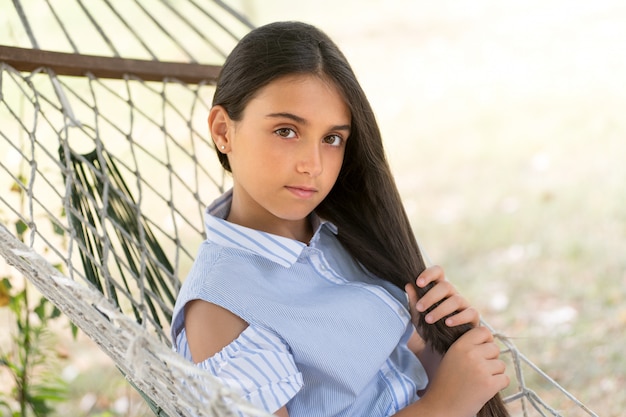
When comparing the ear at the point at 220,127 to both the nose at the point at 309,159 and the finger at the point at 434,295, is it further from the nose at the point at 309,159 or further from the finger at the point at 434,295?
the finger at the point at 434,295

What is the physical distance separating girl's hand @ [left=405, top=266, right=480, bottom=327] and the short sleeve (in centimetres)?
27

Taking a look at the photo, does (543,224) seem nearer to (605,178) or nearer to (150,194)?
(605,178)

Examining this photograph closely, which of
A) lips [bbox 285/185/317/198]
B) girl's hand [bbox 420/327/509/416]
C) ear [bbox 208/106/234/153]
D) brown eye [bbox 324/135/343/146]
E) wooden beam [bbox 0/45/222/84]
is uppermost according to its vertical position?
wooden beam [bbox 0/45/222/84]

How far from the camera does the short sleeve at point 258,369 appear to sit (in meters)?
1.14

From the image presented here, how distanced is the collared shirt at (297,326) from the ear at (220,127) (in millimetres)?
108

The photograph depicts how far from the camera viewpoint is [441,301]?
1.42 metres

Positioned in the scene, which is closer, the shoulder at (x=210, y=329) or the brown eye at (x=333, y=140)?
the shoulder at (x=210, y=329)

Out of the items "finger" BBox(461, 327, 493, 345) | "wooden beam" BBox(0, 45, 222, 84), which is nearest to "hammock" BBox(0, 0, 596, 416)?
"wooden beam" BBox(0, 45, 222, 84)

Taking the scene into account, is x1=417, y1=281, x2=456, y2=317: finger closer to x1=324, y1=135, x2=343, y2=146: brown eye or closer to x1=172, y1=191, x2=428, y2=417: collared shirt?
x1=172, y1=191, x2=428, y2=417: collared shirt

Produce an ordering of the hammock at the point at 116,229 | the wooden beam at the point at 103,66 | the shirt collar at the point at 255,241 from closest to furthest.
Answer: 1. the hammock at the point at 116,229
2. the shirt collar at the point at 255,241
3. the wooden beam at the point at 103,66

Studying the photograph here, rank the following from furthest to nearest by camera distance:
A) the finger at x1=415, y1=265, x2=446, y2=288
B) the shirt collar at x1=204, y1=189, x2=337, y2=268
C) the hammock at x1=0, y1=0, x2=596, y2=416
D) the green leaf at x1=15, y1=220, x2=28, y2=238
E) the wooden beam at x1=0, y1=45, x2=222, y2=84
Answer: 1. the green leaf at x1=15, y1=220, x2=28, y2=238
2. the wooden beam at x1=0, y1=45, x2=222, y2=84
3. the finger at x1=415, y1=265, x2=446, y2=288
4. the shirt collar at x1=204, y1=189, x2=337, y2=268
5. the hammock at x1=0, y1=0, x2=596, y2=416

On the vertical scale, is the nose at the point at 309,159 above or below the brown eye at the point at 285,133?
below

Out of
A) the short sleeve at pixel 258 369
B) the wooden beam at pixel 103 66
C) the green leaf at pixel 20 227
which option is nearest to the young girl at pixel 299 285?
the short sleeve at pixel 258 369

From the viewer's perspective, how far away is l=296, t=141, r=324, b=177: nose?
1253 millimetres
